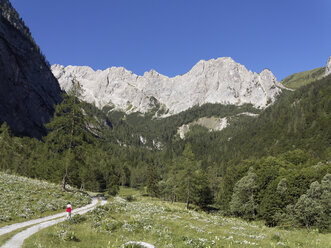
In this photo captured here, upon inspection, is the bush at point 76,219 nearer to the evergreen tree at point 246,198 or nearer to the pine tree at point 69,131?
the pine tree at point 69,131

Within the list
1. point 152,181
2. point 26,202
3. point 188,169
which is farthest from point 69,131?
point 152,181

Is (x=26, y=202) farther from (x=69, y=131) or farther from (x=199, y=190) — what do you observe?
(x=199, y=190)

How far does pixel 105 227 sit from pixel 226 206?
63945 mm

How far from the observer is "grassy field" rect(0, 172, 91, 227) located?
64.8 ft

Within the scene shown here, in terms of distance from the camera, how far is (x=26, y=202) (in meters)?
23.8

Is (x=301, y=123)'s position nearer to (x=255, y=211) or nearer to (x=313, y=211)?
(x=255, y=211)

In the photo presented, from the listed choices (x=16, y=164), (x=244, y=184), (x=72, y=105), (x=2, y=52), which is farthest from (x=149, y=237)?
(x=2, y=52)

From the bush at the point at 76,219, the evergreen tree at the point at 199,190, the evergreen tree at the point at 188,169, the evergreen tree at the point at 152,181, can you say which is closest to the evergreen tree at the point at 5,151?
the evergreen tree at the point at 152,181

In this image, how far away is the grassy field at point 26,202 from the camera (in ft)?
64.8

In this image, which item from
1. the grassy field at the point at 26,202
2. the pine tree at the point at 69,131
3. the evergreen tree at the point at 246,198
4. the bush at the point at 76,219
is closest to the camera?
the bush at the point at 76,219

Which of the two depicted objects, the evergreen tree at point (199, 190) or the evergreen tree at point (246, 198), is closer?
the evergreen tree at point (246, 198)

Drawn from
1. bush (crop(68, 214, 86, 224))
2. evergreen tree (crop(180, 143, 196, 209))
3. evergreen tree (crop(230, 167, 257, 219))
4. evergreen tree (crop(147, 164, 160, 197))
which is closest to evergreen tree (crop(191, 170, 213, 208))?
evergreen tree (crop(180, 143, 196, 209))

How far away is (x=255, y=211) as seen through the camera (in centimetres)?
5947

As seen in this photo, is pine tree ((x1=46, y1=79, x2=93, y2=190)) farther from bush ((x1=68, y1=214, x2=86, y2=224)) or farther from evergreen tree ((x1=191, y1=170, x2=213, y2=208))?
evergreen tree ((x1=191, y1=170, x2=213, y2=208))
